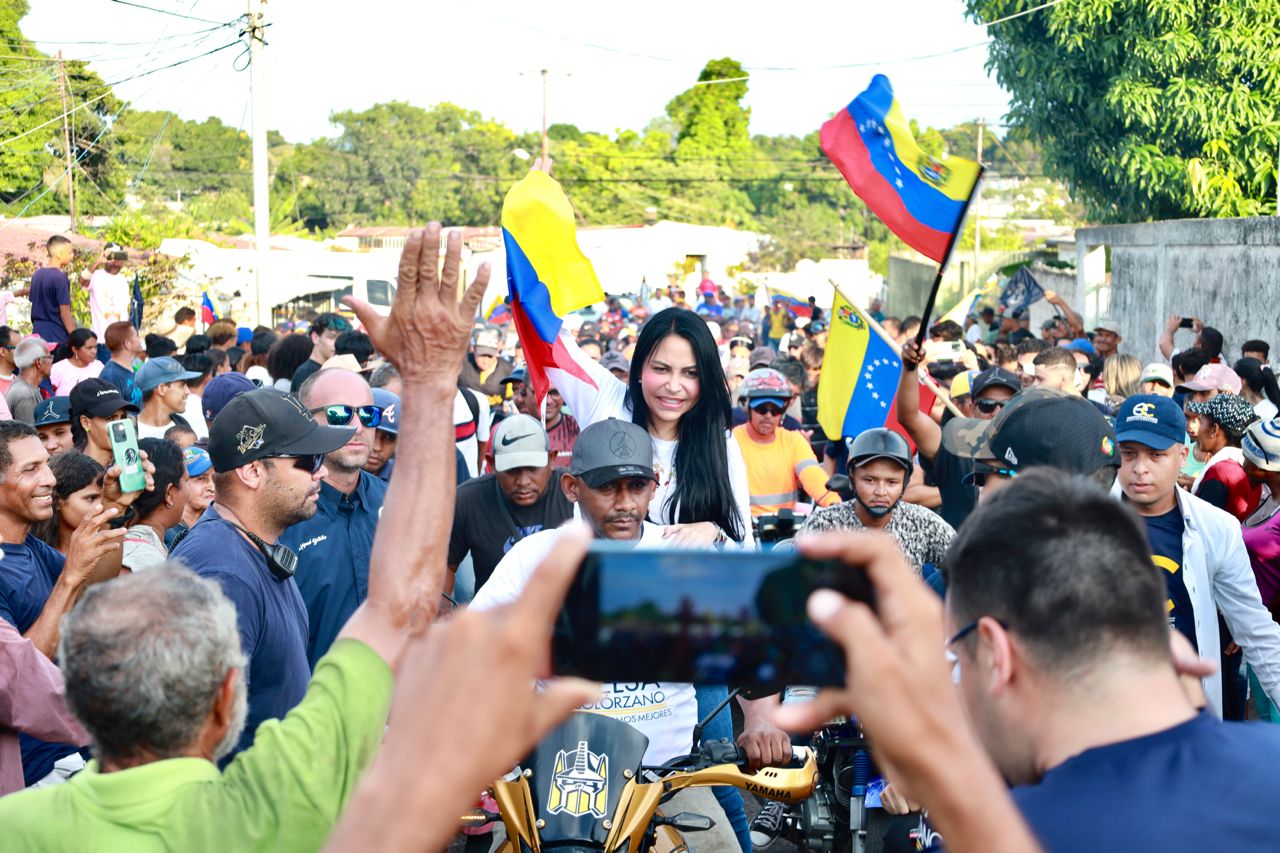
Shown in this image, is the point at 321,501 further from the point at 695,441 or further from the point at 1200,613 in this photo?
the point at 1200,613

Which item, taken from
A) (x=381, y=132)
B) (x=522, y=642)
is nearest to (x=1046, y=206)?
(x=381, y=132)

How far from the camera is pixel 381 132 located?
87.9 meters

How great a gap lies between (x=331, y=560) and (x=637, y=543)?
166 centimetres

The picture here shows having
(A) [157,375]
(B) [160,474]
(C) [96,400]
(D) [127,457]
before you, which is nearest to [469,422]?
(A) [157,375]

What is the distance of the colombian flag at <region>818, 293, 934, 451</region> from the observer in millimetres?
8453

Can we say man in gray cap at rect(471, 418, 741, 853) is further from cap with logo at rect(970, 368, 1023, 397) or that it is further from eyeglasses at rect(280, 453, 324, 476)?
cap with logo at rect(970, 368, 1023, 397)

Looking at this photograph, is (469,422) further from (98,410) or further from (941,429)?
(941,429)

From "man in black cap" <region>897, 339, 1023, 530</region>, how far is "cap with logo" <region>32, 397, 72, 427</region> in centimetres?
475

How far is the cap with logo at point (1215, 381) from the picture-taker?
9.31 metres

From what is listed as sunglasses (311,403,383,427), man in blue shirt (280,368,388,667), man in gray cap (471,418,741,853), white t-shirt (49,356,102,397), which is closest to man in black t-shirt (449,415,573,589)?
sunglasses (311,403,383,427)

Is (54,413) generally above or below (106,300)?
below

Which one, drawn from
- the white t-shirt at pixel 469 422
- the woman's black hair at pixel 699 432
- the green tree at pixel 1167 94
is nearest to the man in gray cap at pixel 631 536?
the woman's black hair at pixel 699 432

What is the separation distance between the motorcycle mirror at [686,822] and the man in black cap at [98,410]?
457 centimetres

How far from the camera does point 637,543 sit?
14.5ft
